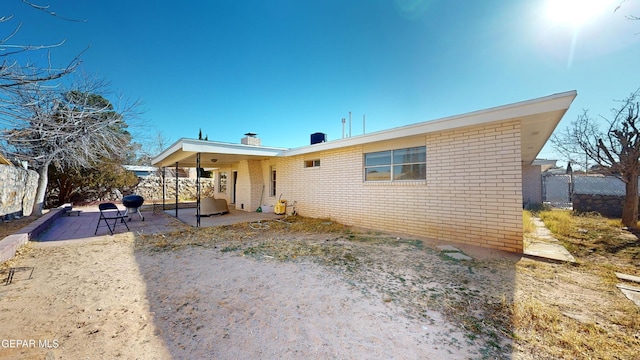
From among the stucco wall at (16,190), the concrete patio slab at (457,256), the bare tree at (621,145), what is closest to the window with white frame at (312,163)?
the concrete patio slab at (457,256)

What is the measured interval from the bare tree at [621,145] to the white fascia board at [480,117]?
654 centimetres

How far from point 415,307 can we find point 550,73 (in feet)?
26.8

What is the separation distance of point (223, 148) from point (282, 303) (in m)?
6.16

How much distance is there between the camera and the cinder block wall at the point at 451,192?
4.89 meters

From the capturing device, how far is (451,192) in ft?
18.7

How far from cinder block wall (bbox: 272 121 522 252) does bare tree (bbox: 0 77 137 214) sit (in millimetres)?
6633

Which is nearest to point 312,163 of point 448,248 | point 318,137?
point 318,137

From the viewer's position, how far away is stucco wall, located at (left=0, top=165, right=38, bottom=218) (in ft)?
25.2

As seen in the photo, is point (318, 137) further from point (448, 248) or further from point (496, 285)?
point (496, 285)

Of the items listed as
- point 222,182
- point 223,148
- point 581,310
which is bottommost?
point 581,310

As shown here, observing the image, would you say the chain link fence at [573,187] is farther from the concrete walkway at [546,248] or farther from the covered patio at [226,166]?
the covered patio at [226,166]

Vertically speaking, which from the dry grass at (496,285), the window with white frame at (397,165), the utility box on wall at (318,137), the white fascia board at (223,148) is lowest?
the dry grass at (496,285)

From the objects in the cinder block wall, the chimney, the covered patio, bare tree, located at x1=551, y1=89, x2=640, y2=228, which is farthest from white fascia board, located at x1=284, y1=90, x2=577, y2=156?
bare tree, located at x1=551, y1=89, x2=640, y2=228

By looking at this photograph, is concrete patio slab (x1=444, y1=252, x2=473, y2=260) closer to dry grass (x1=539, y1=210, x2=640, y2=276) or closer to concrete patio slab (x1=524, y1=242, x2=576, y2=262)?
concrete patio slab (x1=524, y1=242, x2=576, y2=262)
